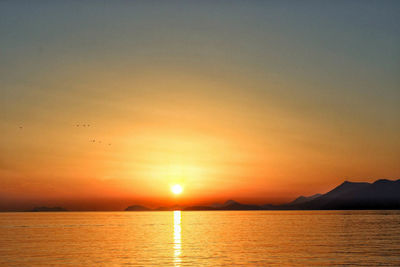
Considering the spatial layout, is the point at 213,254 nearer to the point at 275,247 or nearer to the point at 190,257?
the point at 190,257

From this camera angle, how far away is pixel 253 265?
179 feet

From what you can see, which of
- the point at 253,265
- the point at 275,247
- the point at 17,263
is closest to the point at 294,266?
the point at 253,265

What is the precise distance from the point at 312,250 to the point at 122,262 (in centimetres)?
3272

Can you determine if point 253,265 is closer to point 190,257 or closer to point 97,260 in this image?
point 190,257

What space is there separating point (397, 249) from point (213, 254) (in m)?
32.2

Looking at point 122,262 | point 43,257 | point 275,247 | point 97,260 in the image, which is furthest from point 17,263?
point 275,247

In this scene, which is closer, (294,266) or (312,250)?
(294,266)

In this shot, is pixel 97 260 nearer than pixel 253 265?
No

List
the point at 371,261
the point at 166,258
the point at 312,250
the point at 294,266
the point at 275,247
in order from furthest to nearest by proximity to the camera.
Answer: the point at 275,247 < the point at 312,250 < the point at 166,258 < the point at 371,261 < the point at 294,266

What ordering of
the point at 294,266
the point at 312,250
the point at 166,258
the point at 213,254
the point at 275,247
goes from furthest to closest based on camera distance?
the point at 275,247 < the point at 312,250 < the point at 213,254 < the point at 166,258 < the point at 294,266

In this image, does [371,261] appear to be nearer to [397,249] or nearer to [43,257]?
[397,249]

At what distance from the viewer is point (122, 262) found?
189 feet

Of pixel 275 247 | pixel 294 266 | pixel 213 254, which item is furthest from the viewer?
pixel 275 247

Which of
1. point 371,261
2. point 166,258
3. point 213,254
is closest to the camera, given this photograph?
point 371,261
